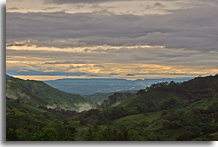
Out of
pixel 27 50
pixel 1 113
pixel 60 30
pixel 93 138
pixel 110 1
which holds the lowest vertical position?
pixel 93 138

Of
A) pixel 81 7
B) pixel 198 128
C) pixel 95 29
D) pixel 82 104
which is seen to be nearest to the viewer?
pixel 198 128

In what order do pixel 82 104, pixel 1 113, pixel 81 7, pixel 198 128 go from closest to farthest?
pixel 1 113 → pixel 198 128 → pixel 81 7 → pixel 82 104

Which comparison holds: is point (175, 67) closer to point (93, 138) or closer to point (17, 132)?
point (93, 138)

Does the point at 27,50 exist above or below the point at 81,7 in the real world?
below

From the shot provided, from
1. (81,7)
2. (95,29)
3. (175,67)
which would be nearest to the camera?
(81,7)

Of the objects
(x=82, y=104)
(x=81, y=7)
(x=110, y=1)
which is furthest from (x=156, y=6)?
(x=82, y=104)

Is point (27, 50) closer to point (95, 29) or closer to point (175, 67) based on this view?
point (95, 29)

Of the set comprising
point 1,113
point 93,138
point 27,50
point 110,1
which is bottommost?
point 93,138

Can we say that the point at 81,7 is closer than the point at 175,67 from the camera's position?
Yes

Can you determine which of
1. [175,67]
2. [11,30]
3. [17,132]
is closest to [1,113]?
[17,132]
